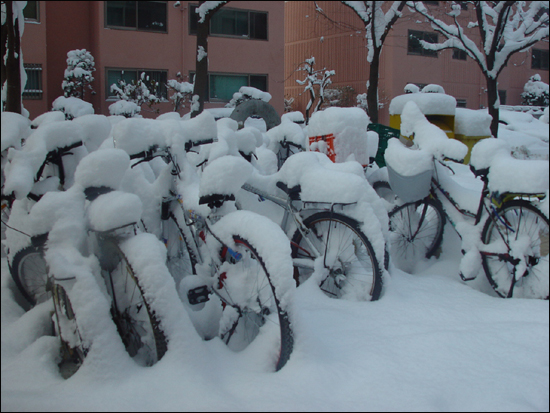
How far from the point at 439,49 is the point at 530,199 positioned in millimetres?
1591

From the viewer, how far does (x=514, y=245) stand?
2.39 meters

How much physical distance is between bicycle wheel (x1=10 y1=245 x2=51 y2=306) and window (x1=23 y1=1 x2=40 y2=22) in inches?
62.2

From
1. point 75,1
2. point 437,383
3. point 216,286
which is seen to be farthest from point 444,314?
point 75,1

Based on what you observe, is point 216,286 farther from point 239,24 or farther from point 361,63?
point 239,24

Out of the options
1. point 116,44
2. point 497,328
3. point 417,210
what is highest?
point 116,44

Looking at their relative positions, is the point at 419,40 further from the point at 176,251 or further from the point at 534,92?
the point at 176,251

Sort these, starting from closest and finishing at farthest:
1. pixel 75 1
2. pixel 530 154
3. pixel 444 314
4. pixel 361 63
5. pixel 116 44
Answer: pixel 530 154 → pixel 444 314 → pixel 75 1 → pixel 361 63 → pixel 116 44

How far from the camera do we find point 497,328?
1972 millimetres

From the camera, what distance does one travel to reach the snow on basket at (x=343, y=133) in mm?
3438

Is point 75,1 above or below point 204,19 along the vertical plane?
below

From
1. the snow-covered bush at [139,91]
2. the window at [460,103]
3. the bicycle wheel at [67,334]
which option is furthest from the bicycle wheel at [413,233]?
the snow-covered bush at [139,91]

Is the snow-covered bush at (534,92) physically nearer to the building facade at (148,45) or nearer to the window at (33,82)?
the building facade at (148,45)

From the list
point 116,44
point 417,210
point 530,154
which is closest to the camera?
point 530,154

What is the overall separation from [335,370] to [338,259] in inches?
35.2
